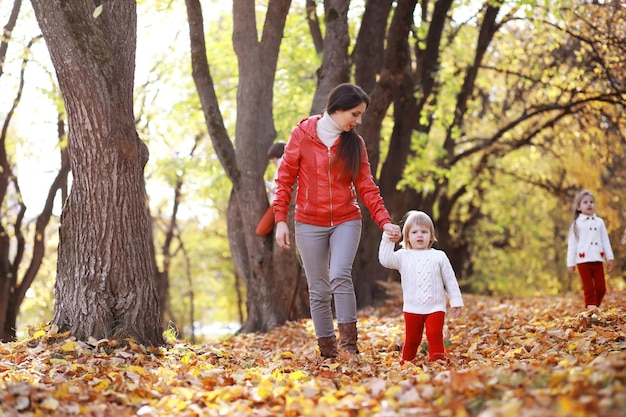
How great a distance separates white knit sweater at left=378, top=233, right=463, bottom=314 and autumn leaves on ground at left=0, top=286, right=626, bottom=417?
494mm

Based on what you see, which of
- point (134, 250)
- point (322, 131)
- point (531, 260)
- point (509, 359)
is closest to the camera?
point (509, 359)

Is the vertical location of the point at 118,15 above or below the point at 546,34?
below

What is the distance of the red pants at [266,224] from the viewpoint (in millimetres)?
10820

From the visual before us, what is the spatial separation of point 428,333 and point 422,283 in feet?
1.36

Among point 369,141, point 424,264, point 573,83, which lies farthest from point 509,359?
point 573,83

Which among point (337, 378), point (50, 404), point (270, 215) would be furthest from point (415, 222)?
point (270, 215)

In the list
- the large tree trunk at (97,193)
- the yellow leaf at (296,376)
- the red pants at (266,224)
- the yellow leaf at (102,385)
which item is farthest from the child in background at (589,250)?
the yellow leaf at (102,385)

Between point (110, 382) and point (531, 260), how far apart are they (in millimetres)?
26079

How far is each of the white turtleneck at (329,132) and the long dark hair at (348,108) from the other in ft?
0.23

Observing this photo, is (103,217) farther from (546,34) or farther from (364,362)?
(546,34)

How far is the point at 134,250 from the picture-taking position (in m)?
7.30

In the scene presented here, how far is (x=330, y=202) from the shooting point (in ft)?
21.8

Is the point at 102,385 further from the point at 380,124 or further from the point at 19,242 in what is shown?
the point at 19,242

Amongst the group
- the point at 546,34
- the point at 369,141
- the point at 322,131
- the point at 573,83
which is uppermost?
the point at 546,34
